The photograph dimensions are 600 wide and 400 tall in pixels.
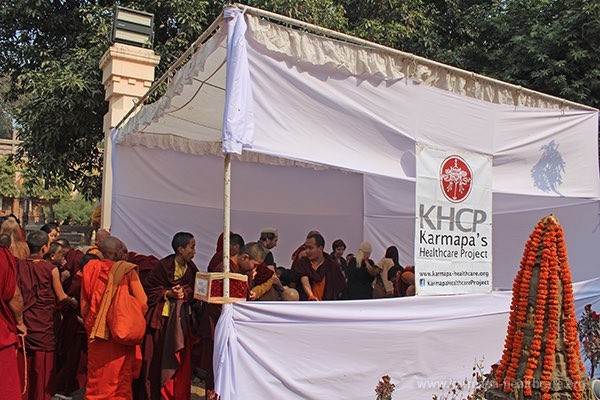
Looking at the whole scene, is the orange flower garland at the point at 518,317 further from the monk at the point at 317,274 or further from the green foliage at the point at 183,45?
the green foliage at the point at 183,45

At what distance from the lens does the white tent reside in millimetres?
3896

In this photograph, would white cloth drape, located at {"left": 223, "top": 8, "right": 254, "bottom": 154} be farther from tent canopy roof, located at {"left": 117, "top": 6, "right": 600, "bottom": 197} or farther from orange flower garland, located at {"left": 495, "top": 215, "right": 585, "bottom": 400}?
orange flower garland, located at {"left": 495, "top": 215, "right": 585, "bottom": 400}

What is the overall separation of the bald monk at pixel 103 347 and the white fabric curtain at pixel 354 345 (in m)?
0.97

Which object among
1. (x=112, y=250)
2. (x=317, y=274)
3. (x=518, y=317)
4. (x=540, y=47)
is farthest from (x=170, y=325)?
(x=540, y=47)

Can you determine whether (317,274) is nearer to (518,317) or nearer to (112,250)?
(112,250)

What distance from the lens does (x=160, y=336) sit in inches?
172

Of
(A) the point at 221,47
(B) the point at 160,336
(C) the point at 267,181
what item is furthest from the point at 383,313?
(C) the point at 267,181

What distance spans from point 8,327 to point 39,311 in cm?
51

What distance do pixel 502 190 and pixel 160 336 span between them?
9.98 feet

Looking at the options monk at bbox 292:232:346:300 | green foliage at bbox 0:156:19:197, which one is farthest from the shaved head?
green foliage at bbox 0:156:19:197

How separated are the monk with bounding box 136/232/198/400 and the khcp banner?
1.73 m

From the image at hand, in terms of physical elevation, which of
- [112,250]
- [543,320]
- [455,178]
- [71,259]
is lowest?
[543,320]

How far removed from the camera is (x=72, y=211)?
20000 mm

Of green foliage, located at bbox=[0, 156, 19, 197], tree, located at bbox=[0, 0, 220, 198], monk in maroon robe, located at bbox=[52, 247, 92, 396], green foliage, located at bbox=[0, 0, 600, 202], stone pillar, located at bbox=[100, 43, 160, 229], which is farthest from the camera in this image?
green foliage, located at bbox=[0, 156, 19, 197]
